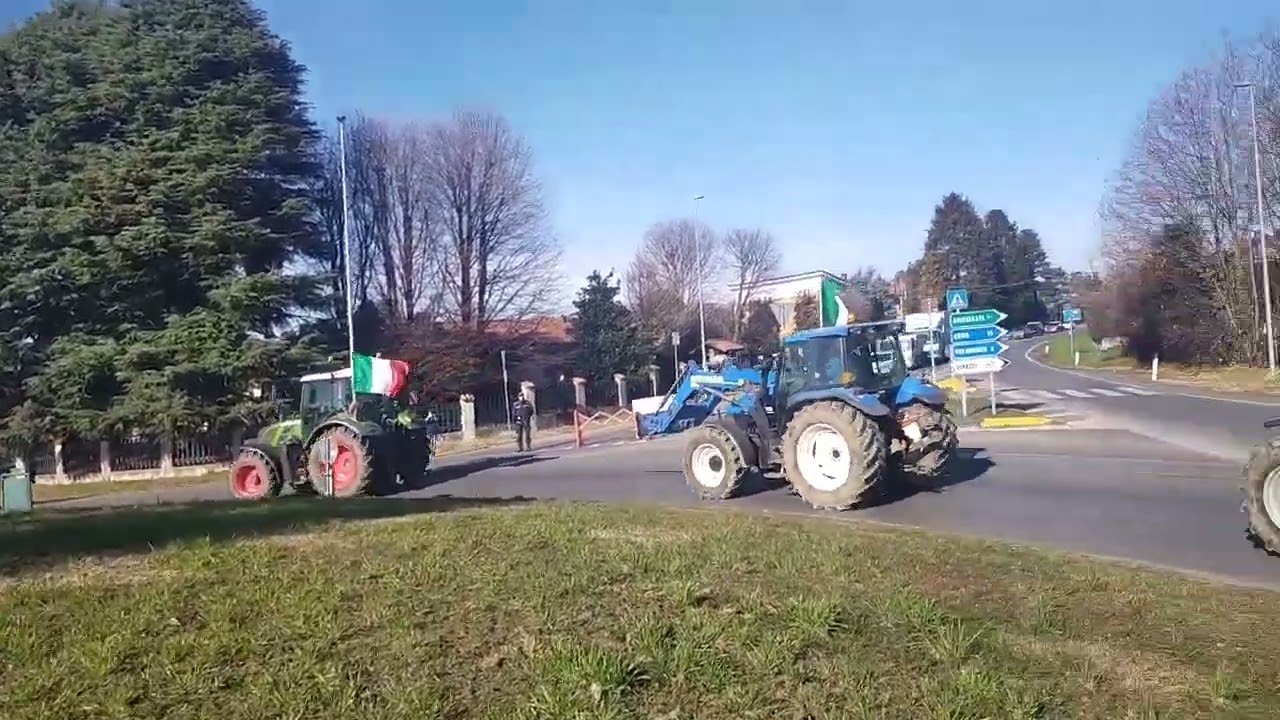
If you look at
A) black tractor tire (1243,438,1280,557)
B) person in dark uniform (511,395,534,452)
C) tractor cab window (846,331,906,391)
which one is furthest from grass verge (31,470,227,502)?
black tractor tire (1243,438,1280,557)

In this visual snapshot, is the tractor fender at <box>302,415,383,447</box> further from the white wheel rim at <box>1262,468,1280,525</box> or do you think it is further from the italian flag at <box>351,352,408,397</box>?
the white wheel rim at <box>1262,468,1280,525</box>

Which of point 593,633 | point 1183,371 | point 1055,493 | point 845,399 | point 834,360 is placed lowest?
point 1055,493

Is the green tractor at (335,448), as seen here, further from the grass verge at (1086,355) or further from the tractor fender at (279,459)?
the grass verge at (1086,355)

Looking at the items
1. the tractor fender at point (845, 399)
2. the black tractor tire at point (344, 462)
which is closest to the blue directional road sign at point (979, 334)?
the tractor fender at point (845, 399)

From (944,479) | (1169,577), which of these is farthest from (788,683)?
(944,479)

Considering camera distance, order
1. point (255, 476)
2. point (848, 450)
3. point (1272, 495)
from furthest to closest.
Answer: point (255, 476)
point (848, 450)
point (1272, 495)

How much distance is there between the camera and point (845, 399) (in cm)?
1366

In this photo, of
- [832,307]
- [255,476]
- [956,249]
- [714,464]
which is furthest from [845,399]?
[956,249]

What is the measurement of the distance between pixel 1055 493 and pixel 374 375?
11.7 m

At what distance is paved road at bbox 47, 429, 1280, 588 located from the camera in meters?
10.1

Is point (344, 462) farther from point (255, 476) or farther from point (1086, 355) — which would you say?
point (1086, 355)

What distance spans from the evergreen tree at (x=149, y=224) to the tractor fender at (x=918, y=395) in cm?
2247

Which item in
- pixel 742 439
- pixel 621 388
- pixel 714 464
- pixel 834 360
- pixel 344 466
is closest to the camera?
pixel 834 360

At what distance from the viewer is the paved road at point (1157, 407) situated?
21156 mm
